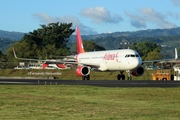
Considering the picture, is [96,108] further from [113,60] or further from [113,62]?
[113,62]

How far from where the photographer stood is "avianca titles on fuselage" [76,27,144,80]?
206ft

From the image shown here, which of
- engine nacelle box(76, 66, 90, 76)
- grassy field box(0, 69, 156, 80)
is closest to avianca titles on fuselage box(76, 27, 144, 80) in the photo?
engine nacelle box(76, 66, 90, 76)

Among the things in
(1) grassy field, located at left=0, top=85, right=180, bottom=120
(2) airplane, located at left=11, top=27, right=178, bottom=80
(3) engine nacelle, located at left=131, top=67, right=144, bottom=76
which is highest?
(2) airplane, located at left=11, top=27, right=178, bottom=80

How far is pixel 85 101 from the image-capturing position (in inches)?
1041

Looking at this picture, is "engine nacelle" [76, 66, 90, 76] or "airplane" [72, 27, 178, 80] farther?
"engine nacelle" [76, 66, 90, 76]

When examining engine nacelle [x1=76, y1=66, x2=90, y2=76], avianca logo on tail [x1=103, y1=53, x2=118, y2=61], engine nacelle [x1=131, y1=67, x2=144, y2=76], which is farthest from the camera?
engine nacelle [x1=76, y1=66, x2=90, y2=76]

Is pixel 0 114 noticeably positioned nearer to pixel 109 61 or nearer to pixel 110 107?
pixel 110 107

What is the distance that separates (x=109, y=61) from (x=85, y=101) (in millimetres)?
41755

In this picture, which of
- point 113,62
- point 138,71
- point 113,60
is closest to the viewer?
point 113,60

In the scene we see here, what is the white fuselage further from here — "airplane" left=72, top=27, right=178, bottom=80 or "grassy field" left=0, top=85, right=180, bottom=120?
"grassy field" left=0, top=85, right=180, bottom=120

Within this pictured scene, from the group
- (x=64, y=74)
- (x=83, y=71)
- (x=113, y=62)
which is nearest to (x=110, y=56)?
(x=113, y=62)

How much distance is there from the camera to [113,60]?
66.7 m

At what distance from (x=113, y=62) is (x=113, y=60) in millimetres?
313

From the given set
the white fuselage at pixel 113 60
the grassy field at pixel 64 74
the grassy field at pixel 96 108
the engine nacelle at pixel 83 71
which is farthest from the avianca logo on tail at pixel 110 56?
the grassy field at pixel 96 108
